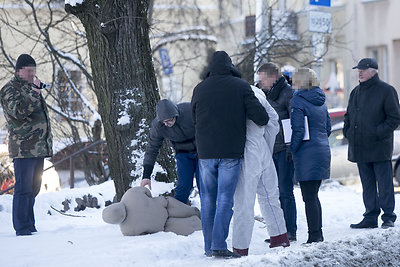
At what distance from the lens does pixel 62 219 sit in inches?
431

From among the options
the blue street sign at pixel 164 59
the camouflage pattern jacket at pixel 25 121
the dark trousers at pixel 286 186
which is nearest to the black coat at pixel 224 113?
the dark trousers at pixel 286 186

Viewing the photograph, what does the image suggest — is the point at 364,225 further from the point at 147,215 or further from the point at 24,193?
the point at 24,193

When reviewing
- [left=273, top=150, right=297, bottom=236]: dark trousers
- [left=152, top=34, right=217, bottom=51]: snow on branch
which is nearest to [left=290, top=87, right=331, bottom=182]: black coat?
[left=273, top=150, right=297, bottom=236]: dark trousers

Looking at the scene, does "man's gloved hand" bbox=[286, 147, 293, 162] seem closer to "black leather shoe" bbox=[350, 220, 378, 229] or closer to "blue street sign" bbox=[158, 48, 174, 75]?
"black leather shoe" bbox=[350, 220, 378, 229]

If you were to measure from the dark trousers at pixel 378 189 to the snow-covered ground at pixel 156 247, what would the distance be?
252 millimetres

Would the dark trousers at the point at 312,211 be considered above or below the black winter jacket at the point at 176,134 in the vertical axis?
below

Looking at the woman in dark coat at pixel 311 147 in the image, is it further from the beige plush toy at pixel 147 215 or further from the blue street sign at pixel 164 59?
the blue street sign at pixel 164 59

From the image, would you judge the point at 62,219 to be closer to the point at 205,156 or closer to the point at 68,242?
the point at 68,242

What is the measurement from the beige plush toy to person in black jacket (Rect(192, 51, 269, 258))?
113 cm

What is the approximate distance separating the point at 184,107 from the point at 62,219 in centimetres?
272

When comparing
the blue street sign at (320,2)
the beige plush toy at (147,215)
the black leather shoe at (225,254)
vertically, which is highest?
the blue street sign at (320,2)

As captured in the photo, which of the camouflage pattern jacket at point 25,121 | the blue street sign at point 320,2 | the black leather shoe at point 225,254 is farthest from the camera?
the blue street sign at point 320,2

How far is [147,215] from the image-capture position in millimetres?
8891

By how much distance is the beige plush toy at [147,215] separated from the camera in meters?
8.78
